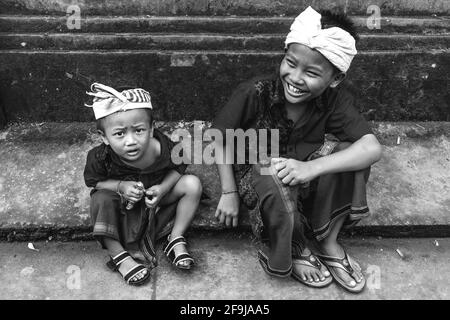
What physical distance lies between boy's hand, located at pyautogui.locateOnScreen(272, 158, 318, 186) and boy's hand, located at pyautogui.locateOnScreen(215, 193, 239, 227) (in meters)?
0.35

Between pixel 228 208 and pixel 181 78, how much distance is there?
1.05 m

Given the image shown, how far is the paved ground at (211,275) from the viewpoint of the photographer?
238 centimetres

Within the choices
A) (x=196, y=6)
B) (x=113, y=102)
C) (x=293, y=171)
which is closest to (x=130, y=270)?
(x=113, y=102)

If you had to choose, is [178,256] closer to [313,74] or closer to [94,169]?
[94,169]

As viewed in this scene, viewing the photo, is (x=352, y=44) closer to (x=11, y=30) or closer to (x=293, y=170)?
(x=293, y=170)

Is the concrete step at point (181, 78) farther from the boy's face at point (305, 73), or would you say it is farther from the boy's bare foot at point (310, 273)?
the boy's bare foot at point (310, 273)

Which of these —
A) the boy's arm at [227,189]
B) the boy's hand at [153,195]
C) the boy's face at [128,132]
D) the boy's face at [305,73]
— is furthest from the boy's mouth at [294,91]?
the boy's hand at [153,195]

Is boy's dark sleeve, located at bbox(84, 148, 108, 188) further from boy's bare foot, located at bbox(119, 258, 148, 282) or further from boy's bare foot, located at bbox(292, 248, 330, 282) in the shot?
boy's bare foot, located at bbox(292, 248, 330, 282)

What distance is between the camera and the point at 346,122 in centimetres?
247

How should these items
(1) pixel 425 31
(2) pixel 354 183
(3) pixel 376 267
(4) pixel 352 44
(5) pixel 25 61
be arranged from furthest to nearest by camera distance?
(1) pixel 425 31 → (5) pixel 25 61 → (3) pixel 376 267 → (2) pixel 354 183 → (4) pixel 352 44

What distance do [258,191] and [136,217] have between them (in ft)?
2.23

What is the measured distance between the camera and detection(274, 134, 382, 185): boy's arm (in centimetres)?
228

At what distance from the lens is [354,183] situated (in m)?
2.40

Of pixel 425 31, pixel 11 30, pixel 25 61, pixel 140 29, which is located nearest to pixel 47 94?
pixel 25 61
